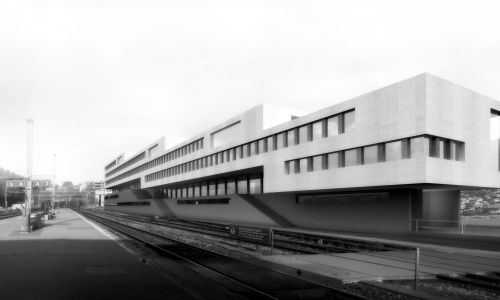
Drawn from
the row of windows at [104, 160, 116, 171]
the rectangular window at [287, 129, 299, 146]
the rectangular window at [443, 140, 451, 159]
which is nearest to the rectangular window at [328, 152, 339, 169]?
the rectangular window at [287, 129, 299, 146]

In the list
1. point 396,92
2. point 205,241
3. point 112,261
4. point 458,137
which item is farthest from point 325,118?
point 112,261

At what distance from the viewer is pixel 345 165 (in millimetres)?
33438

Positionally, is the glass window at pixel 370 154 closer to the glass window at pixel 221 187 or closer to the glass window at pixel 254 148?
the glass window at pixel 254 148

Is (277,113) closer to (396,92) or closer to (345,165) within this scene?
(345,165)

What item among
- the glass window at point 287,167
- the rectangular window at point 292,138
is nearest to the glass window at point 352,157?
the rectangular window at point 292,138

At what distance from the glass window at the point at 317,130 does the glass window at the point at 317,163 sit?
163cm

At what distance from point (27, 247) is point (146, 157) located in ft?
237

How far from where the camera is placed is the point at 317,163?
36312 mm

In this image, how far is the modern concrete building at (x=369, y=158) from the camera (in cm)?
2831

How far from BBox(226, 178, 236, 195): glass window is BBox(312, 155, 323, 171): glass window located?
20.1m

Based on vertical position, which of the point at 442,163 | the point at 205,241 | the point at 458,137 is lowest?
the point at 205,241

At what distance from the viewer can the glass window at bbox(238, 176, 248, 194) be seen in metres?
51.9

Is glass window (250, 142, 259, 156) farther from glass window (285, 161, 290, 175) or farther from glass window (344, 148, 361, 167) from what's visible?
glass window (344, 148, 361, 167)

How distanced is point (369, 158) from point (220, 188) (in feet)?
104
